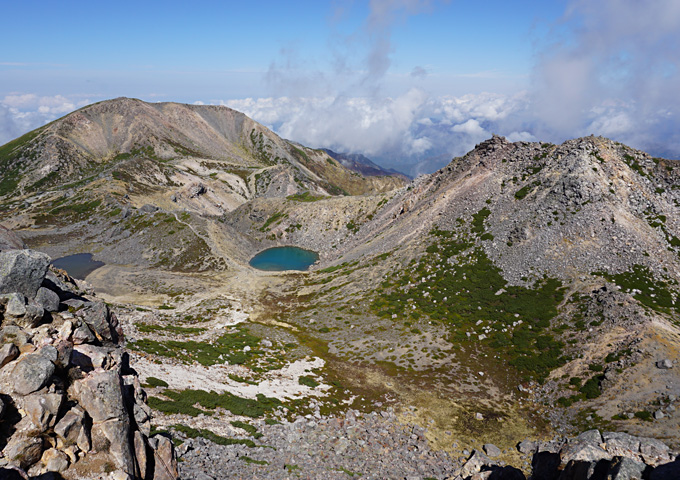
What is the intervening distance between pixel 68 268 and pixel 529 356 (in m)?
128

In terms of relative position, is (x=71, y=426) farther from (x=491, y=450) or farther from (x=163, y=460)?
(x=491, y=450)

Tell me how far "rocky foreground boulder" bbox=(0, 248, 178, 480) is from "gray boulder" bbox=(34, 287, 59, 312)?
49 mm

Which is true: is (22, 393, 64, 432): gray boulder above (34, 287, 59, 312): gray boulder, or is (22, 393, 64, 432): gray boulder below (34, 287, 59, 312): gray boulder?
below

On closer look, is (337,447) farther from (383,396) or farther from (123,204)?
(123,204)

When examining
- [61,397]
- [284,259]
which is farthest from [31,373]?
Result: [284,259]

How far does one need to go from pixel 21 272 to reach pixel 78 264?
114481 mm

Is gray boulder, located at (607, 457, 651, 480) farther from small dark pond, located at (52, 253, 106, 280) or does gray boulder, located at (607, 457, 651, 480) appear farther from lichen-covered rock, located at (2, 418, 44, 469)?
small dark pond, located at (52, 253, 106, 280)

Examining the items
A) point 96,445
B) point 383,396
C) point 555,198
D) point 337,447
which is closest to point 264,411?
point 337,447

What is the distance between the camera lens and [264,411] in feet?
118

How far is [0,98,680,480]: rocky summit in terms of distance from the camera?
20109 millimetres

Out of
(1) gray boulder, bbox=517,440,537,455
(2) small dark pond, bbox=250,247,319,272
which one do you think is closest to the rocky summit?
(1) gray boulder, bbox=517,440,537,455

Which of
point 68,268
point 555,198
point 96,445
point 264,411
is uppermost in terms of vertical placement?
point 555,198

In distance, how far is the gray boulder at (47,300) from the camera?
21844mm

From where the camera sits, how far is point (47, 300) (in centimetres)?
2217
